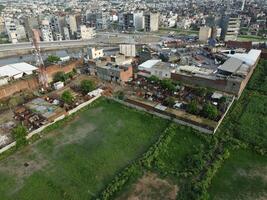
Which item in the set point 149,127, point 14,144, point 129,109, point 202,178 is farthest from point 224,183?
point 14,144

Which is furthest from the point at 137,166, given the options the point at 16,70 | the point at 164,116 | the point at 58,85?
the point at 16,70

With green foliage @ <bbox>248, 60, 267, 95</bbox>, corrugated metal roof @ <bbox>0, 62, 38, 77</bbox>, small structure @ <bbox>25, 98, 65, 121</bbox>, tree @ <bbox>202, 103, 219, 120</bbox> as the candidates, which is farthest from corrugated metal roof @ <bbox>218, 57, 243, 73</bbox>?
corrugated metal roof @ <bbox>0, 62, 38, 77</bbox>

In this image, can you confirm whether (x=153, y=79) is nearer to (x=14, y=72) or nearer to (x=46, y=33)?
(x=14, y=72)

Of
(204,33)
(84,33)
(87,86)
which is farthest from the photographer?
(84,33)

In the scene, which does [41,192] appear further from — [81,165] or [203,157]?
[203,157]

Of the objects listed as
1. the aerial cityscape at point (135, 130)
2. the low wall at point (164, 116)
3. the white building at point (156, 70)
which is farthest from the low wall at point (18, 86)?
the white building at point (156, 70)

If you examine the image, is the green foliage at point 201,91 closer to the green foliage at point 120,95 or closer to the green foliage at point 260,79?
the green foliage at point 260,79

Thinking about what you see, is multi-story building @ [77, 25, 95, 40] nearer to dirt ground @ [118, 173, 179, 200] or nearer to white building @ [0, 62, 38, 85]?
white building @ [0, 62, 38, 85]
